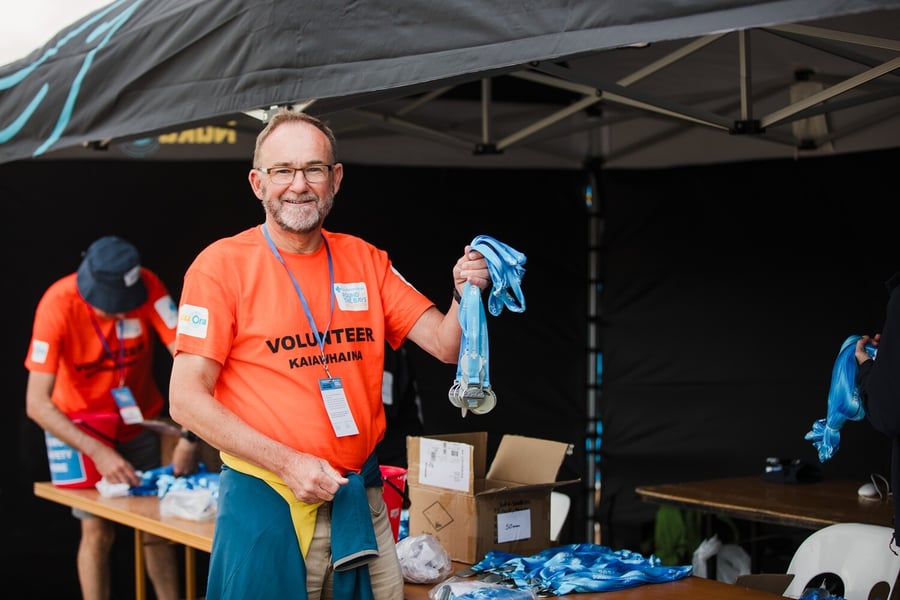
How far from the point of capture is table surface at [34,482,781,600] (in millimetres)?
2453

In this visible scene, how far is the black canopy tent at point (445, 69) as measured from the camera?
A: 6.56 ft

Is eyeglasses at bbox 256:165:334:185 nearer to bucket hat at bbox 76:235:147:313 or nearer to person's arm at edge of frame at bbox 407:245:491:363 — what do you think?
person's arm at edge of frame at bbox 407:245:491:363

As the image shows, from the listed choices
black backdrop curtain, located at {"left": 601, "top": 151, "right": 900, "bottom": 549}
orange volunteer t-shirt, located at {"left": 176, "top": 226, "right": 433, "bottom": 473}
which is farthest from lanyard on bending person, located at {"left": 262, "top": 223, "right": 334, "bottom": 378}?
black backdrop curtain, located at {"left": 601, "top": 151, "right": 900, "bottom": 549}

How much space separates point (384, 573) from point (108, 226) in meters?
3.34

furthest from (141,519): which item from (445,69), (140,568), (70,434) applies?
(445,69)

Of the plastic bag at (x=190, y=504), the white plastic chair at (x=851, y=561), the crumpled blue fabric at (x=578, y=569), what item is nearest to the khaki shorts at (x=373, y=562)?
the crumpled blue fabric at (x=578, y=569)

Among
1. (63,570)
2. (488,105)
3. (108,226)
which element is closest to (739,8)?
(488,105)

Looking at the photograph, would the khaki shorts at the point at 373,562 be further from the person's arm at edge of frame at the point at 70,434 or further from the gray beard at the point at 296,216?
the person's arm at edge of frame at the point at 70,434

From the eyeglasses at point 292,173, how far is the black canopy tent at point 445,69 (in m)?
0.29

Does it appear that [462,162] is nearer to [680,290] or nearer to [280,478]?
[680,290]

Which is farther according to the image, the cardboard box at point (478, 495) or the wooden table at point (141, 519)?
the wooden table at point (141, 519)

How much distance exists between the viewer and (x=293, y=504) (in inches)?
81.2

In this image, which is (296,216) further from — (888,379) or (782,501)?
(782,501)

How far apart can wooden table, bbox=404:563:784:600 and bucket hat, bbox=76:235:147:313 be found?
197 cm
